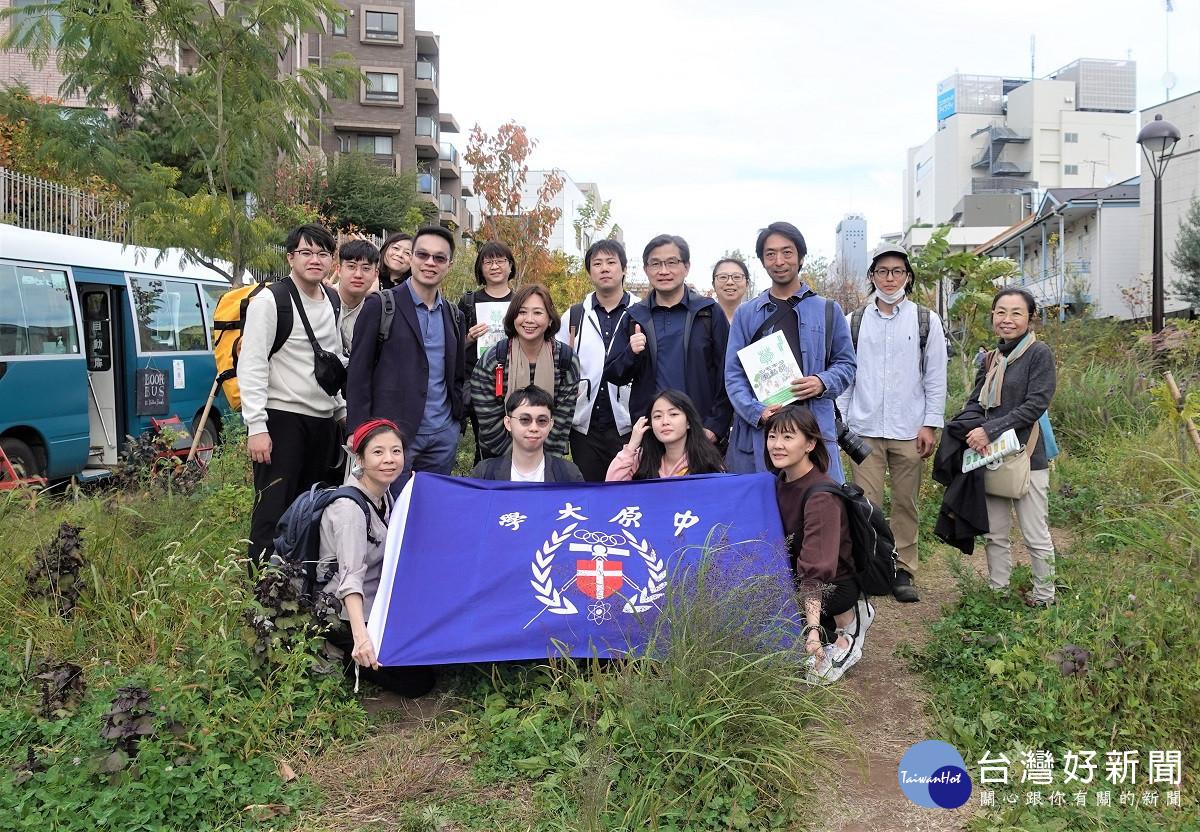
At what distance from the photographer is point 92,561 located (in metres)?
4.72

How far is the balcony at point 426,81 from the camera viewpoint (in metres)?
46.3

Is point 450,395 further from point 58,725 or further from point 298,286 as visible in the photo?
point 58,725

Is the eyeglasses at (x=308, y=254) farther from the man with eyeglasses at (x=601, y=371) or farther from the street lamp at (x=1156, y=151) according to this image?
the street lamp at (x=1156, y=151)

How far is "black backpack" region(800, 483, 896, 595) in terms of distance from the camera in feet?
14.3

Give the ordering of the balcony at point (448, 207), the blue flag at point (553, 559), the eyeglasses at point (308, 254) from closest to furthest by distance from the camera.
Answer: the blue flag at point (553, 559) < the eyeglasses at point (308, 254) < the balcony at point (448, 207)

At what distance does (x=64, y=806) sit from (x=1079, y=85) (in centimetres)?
9211

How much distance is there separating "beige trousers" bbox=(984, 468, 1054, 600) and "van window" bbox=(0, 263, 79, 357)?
315 inches

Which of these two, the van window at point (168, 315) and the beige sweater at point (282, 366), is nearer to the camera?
the beige sweater at point (282, 366)

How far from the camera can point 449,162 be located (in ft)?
171

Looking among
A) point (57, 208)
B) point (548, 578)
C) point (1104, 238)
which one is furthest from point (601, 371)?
point (1104, 238)

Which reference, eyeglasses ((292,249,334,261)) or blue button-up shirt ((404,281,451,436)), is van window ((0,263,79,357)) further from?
blue button-up shirt ((404,281,451,436))

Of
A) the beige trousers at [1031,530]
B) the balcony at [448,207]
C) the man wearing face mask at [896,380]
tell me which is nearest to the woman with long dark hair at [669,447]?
the man wearing face mask at [896,380]

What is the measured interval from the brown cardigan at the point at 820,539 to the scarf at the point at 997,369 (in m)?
1.53

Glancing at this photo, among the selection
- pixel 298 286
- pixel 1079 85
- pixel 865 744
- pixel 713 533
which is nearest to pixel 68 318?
pixel 298 286
